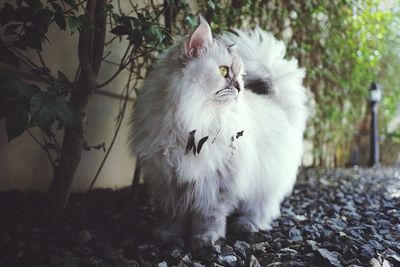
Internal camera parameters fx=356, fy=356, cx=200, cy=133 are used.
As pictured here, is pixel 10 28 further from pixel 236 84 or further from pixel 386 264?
pixel 386 264

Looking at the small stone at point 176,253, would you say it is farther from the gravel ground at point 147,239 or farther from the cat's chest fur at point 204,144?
the cat's chest fur at point 204,144

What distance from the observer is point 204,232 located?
1.62m

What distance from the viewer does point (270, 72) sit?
2205mm

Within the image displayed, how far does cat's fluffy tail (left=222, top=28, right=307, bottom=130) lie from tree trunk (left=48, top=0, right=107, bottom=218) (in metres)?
0.82

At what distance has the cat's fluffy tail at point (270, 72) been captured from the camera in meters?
2.16

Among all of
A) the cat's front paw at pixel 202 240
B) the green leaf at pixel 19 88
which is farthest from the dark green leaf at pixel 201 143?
the green leaf at pixel 19 88

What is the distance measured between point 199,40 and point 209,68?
0.14 meters

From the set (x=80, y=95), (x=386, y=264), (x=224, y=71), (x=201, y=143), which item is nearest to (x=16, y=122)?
(x=80, y=95)

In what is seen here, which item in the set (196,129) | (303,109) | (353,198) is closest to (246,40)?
(303,109)

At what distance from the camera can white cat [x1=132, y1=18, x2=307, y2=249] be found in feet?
4.98

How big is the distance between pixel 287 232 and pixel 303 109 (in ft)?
2.92

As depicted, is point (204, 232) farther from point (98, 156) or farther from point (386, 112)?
point (386, 112)

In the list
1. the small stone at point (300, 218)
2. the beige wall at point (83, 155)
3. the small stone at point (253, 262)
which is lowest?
the small stone at point (253, 262)

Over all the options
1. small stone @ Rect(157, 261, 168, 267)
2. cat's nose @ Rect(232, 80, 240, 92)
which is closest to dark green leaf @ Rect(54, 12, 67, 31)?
cat's nose @ Rect(232, 80, 240, 92)
